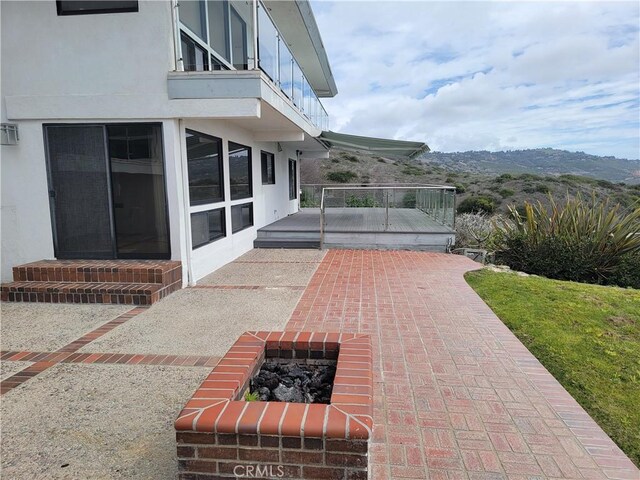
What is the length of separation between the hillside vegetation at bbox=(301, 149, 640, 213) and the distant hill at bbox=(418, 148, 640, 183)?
271 centimetres

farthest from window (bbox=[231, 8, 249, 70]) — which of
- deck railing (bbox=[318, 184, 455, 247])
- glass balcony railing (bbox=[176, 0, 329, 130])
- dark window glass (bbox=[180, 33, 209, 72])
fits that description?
deck railing (bbox=[318, 184, 455, 247])

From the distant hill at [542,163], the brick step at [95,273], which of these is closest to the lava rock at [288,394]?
the brick step at [95,273]

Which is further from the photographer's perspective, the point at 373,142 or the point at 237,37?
the point at 373,142

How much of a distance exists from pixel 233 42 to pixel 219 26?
560mm

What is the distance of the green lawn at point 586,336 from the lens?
10.1 ft

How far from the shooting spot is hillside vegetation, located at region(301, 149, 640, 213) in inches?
Result: 1083

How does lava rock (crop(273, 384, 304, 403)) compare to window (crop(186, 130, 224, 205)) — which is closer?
lava rock (crop(273, 384, 304, 403))

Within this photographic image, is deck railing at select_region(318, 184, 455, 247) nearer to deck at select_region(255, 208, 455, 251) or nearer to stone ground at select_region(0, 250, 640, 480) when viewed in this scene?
deck at select_region(255, 208, 455, 251)

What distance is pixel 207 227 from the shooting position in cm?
748

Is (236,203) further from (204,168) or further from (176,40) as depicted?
(176,40)

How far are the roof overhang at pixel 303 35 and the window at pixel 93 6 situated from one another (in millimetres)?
4266

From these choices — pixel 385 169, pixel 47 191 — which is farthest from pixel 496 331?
pixel 385 169

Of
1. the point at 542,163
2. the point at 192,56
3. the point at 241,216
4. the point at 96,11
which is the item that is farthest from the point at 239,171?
the point at 542,163

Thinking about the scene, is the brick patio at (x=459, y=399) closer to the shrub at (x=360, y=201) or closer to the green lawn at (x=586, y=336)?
the green lawn at (x=586, y=336)
